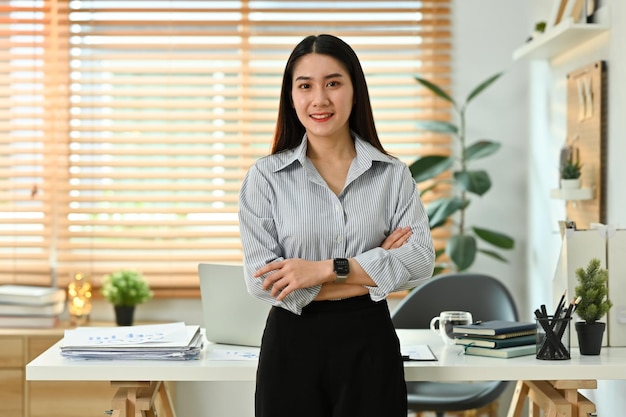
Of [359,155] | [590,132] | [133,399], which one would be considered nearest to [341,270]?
[359,155]

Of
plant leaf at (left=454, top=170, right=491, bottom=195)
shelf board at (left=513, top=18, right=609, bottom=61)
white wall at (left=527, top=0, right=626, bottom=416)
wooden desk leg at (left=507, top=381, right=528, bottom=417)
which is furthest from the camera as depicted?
plant leaf at (left=454, top=170, right=491, bottom=195)

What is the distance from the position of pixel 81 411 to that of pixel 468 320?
2.01 meters

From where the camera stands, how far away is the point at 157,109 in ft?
14.6

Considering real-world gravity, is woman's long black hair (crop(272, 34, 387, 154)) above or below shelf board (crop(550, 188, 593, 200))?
above

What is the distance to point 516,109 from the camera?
4410mm

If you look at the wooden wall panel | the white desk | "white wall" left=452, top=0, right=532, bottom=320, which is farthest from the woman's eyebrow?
"white wall" left=452, top=0, right=532, bottom=320

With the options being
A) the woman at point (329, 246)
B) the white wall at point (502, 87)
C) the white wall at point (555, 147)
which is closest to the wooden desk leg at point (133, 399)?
the woman at point (329, 246)

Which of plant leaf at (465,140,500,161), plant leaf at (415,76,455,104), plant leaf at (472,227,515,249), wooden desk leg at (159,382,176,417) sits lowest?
wooden desk leg at (159,382,176,417)

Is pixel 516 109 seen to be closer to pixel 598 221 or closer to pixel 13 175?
pixel 598 221

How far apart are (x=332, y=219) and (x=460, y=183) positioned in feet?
6.33

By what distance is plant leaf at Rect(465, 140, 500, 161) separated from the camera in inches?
160

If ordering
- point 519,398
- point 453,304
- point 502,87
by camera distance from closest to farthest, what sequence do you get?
point 519,398 < point 453,304 < point 502,87

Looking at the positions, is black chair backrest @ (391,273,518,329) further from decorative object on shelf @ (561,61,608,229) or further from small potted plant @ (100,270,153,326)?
small potted plant @ (100,270,153,326)

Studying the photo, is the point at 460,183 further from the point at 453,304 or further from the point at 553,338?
the point at 553,338
